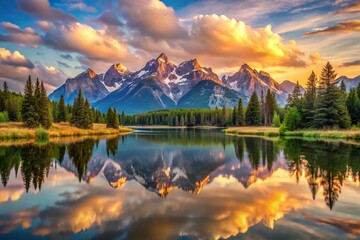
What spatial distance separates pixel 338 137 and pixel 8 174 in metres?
59.0

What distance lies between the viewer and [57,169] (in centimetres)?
2666

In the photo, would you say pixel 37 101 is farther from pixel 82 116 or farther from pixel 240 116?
pixel 240 116

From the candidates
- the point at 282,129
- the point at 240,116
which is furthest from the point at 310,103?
the point at 240,116

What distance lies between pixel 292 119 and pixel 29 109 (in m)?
67.4

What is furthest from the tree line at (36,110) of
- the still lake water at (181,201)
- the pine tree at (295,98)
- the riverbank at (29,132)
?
the pine tree at (295,98)

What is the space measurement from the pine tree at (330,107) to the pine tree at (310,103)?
2472 millimetres

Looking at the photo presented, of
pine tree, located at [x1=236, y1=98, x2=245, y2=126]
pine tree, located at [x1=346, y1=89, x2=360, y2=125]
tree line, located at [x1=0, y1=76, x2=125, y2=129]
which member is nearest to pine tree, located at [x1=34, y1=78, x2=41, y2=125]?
tree line, located at [x1=0, y1=76, x2=125, y2=129]

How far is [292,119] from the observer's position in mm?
80688

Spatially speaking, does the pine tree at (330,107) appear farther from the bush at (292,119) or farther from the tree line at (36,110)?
the tree line at (36,110)

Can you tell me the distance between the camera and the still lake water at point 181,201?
11133 mm

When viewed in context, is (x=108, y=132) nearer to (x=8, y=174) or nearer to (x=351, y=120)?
(x=351, y=120)

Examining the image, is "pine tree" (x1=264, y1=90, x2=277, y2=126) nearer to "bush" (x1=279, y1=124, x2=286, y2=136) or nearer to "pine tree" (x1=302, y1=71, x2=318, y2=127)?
"pine tree" (x1=302, y1=71, x2=318, y2=127)

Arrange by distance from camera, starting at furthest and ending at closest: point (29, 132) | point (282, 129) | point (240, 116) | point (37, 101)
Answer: point (240, 116)
point (37, 101)
point (282, 129)
point (29, 132)

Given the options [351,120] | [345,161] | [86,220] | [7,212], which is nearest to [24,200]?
[7,212]
